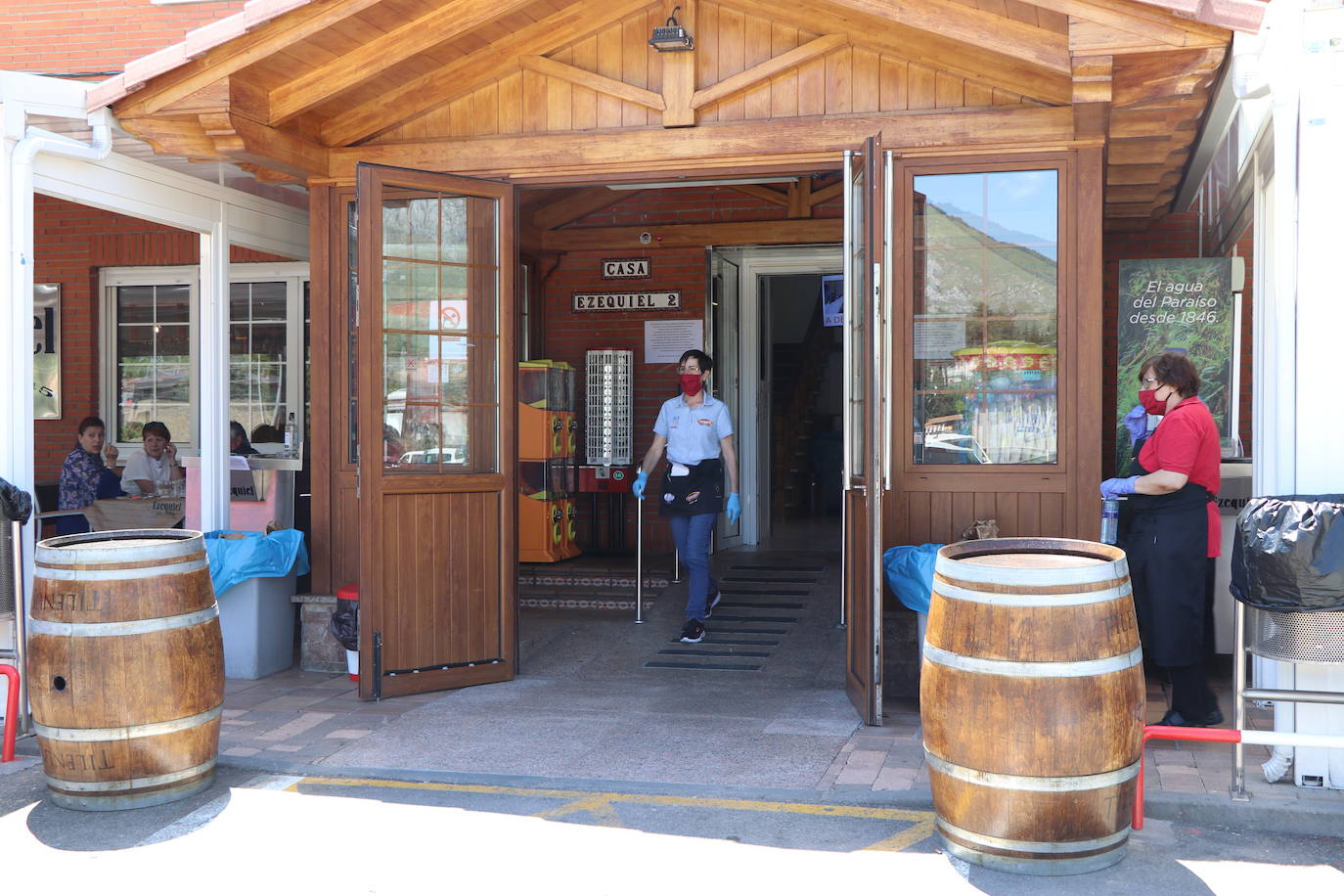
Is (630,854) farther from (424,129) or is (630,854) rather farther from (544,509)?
(544,509)

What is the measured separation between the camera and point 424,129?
6.29m

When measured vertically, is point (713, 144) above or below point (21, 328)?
above

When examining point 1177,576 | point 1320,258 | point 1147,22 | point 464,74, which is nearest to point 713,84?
point 464,74

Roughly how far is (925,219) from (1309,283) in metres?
1.80

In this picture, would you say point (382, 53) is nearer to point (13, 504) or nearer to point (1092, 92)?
point (13, 504)

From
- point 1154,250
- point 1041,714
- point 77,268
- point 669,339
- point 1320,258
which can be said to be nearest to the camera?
point 1041,714

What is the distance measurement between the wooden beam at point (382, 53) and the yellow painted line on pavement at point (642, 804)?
319cm

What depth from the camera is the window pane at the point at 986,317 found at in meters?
5.59

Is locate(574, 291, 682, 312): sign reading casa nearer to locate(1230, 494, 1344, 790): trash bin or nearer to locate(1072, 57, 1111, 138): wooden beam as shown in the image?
locate(1072, 57, 1111, 138): wooden beam

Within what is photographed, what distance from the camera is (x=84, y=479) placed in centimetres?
753

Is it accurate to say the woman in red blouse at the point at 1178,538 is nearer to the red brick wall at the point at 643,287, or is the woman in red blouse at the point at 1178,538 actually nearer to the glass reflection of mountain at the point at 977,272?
the glass reflection of mountain at the point at 977,272

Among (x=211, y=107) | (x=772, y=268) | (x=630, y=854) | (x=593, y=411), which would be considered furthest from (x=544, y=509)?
(x=630, y=854)

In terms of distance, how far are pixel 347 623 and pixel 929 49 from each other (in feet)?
12.9

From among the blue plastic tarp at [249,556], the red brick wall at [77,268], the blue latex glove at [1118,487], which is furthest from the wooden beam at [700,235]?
the blue latex glove at [1118,487]
